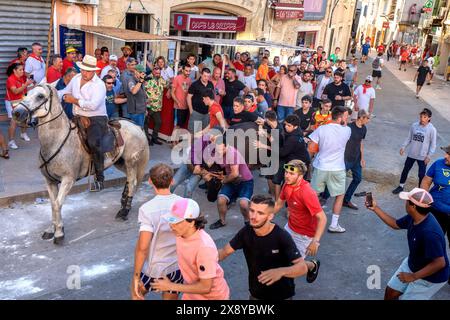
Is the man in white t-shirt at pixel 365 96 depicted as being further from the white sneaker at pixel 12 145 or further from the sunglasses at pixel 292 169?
the white sneaker at pixel 12 145

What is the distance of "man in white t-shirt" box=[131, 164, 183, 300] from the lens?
13.7 feet

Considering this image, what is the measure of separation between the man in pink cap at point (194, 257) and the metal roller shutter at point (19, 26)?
928 centimetres

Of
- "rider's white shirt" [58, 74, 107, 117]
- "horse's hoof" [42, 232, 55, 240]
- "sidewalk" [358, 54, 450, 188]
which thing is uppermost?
"rider's white shirt" [58, 74, 107, 117]

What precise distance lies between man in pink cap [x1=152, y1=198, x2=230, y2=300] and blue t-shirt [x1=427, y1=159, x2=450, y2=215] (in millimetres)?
3653

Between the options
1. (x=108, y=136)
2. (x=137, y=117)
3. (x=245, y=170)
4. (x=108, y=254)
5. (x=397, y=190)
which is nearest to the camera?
(x=108, y=254)

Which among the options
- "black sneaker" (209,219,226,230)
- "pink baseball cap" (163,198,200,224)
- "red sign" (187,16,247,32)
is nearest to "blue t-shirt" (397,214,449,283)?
"pink baseball cap" (163,198,200,224)

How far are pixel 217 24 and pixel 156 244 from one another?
13.7 m

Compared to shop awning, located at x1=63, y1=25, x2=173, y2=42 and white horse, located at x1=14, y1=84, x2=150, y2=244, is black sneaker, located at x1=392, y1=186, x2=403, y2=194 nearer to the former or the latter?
white horse, located at x1=14, y1=84, x2=150, y2=244

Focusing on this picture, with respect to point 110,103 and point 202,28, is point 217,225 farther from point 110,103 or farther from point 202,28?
point 202,28

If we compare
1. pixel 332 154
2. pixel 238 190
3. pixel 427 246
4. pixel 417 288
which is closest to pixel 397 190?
pixel 332 154

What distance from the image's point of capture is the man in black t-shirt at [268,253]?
3932mm

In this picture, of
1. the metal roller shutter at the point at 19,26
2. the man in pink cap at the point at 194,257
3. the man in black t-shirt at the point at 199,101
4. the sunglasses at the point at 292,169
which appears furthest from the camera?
the metal roller shutter at the point at 19,26

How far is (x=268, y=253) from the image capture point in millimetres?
3998

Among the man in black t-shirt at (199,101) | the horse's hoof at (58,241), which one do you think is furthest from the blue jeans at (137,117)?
the horse's hoof at (58,241)
